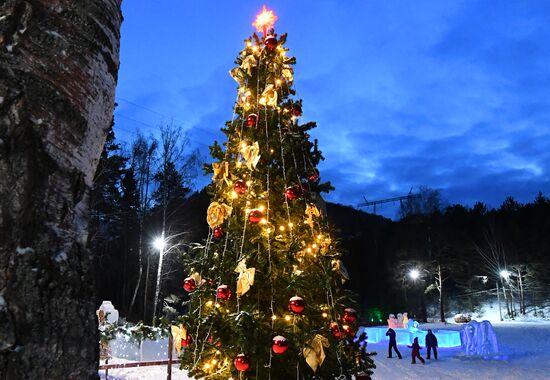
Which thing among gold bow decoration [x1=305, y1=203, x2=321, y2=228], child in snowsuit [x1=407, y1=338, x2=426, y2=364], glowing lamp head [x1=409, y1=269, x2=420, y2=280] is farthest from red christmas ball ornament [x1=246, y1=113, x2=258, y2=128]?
glowing lamp head [x1=409, y1=269, x2=420, y2=280]

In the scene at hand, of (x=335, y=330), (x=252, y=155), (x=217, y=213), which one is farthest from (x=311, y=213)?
(x=335, y=330)

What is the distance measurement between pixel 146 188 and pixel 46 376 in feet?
69.7

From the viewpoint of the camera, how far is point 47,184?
36.3 inches

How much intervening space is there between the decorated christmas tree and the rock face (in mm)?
3173

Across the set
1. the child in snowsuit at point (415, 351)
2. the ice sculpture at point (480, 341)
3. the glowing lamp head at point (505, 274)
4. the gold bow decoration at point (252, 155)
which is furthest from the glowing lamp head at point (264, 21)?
the glowing lamp head at point (505, 274)

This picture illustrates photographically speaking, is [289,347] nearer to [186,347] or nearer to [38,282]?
[186,347]

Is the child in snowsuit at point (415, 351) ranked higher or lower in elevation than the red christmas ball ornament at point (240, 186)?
lower

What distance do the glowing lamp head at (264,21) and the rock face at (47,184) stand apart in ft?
18.6

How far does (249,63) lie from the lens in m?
5.88

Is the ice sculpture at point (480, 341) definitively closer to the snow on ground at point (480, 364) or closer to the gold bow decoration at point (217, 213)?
the snow on ground at point (480, 364)

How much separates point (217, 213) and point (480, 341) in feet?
44.6

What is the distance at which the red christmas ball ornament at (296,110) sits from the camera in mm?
5898

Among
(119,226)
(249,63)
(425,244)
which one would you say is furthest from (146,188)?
(425,244)

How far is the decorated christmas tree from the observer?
4207 mm
